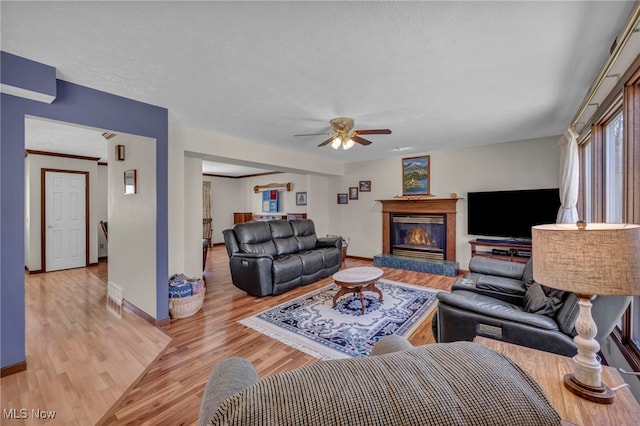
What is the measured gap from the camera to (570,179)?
117 inches

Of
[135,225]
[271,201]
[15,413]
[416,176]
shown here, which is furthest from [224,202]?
[15,413]

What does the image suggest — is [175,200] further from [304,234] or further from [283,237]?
[304,234]

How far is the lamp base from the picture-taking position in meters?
0.92

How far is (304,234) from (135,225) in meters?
2.71

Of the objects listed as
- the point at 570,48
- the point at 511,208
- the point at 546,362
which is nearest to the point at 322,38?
the point at 570,48

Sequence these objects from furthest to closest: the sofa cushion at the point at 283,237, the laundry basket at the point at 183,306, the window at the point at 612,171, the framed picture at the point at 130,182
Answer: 1. the sofa cushion at the point at 283,237
2. the framed picture at the point at 130,182
3. the laundry basket at the point at 183,306
4. the window at the point at 612,171

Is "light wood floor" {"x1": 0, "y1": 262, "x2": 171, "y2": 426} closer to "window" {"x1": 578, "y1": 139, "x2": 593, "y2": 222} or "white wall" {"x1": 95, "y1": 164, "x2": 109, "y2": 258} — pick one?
"white wall" {"x1": 95, "y1": 164, "x2": 109, "y2": 258}

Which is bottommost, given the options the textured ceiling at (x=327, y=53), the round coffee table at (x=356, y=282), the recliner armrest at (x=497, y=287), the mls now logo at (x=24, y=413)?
the mls now logo at (x=24, y=413)

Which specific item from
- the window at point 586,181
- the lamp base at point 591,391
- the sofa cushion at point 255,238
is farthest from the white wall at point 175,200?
the window at point 586,181

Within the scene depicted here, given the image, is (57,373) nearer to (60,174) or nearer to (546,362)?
(546,362)

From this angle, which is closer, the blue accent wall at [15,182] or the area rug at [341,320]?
the blue accent wall at [15,182]

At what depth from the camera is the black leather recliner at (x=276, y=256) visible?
363cm

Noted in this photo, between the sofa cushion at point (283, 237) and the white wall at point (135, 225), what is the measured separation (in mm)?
1903

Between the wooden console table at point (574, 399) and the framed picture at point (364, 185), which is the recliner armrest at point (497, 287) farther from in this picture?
the framed picture at point (364, 185)
